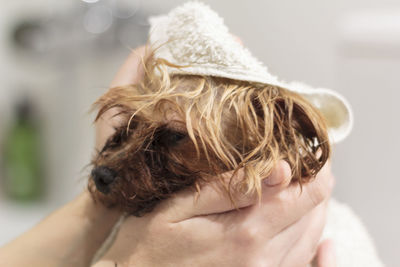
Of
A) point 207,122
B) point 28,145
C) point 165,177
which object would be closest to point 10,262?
point 165,177

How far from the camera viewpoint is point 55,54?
1.84m

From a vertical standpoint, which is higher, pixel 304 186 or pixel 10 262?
pixel 304 186

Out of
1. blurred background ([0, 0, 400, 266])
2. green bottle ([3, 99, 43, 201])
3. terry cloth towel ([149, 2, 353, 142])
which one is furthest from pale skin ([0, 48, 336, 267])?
green bottle ([3, 99, 43, 201])

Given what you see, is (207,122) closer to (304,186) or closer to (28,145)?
(304,186)

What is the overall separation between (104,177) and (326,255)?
0.41 metres

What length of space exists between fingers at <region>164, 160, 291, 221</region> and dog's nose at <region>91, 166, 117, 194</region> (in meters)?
0.11

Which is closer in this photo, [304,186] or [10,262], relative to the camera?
[304,186]

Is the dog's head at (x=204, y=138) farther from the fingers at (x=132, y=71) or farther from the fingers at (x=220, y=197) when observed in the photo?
the fingers at (x=132, y=71)

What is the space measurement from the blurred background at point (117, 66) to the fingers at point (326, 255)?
0.66 m

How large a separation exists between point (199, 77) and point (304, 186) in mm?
242

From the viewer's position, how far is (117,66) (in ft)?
5.91

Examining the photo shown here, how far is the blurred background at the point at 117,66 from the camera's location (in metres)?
1.39

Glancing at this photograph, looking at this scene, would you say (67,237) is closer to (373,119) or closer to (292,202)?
(292,202)

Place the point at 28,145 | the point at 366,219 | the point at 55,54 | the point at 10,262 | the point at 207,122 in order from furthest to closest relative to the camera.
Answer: the point at 28,145, the point at 55,54, the point at 366,219, the point at 10,262, the point at 207,122
